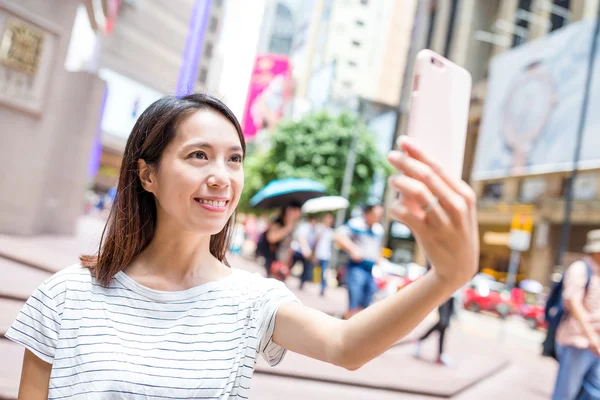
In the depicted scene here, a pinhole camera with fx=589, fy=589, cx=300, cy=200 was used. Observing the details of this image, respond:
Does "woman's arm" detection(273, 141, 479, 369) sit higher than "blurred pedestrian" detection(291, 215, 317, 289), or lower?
higher

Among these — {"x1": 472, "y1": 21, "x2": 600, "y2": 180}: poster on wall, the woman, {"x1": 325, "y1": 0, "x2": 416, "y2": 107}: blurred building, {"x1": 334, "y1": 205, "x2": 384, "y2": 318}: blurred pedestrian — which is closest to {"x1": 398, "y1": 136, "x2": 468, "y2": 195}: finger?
the woman

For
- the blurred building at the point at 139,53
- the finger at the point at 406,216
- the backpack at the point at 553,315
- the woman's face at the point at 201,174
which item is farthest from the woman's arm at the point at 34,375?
the blurred building at the point at 139,53

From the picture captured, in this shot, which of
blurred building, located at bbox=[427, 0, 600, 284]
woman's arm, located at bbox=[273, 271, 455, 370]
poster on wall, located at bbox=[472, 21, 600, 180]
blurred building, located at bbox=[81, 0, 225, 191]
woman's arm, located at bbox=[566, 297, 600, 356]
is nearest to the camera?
woman's arm, located at bbox=[273, 271, 455, 370]

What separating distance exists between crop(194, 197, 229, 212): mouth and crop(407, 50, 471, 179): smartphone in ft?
2.22

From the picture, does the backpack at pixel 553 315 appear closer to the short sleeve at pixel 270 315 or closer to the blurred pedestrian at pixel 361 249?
the blurred pedestrian at pixel 361 249

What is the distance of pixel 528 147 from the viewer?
986 inches

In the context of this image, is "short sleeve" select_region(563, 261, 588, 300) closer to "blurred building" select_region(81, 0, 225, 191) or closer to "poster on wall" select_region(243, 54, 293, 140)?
"blurred building" select_region(81, 0, 225, 191)

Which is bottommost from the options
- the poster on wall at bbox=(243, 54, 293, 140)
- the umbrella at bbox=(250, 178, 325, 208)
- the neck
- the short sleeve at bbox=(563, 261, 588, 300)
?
the neck

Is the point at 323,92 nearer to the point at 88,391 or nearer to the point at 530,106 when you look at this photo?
the point at 530,106

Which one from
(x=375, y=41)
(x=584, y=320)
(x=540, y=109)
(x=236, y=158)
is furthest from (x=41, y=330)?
(x=375, y=41)

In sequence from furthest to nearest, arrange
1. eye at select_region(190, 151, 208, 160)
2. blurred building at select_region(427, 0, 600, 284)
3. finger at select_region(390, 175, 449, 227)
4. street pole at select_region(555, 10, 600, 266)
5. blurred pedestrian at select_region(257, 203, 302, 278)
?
blurred building at select_region(427, 0, 600, 284), street pole at select_region(555, 10, 600, 266), blurred pedestrian at select_region(257, 203, 302, 278), eye at select_region(190, 151, 208, 160), finger at select_region(390, 175, 449, 227)

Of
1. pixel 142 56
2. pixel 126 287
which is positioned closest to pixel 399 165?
pixel 126 287

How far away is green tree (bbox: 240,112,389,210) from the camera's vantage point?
25.8m

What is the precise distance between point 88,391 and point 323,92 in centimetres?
3691
